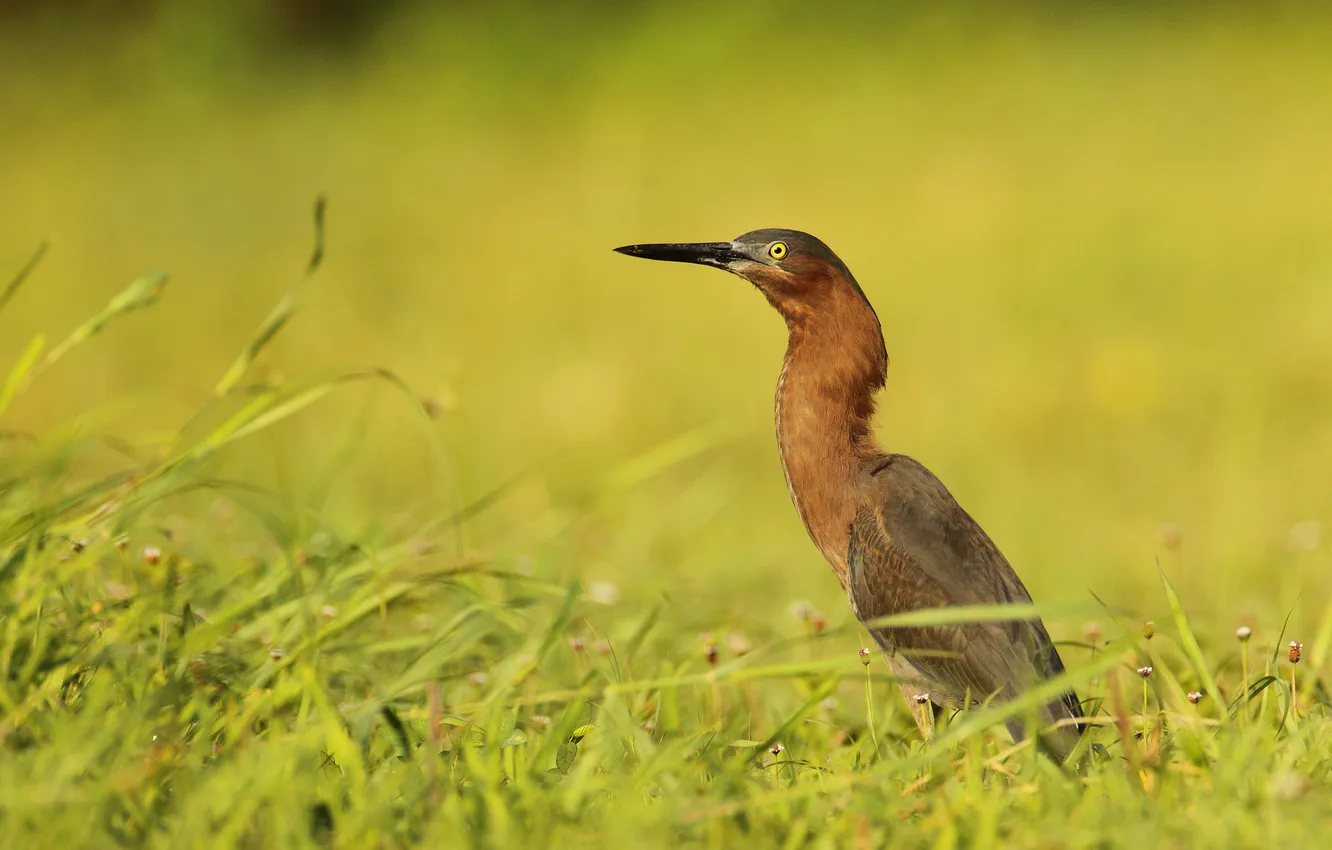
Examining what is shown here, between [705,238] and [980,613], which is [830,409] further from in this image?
[705,238]

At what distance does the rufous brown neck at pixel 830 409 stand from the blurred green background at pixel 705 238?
0.45 meters

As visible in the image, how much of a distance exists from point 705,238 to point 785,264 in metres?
5.08

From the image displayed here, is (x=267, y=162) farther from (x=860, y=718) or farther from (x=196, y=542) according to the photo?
(x=860, y=718)

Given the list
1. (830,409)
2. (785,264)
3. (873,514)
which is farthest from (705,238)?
(873,514)

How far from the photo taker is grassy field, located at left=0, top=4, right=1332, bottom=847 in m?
2.45

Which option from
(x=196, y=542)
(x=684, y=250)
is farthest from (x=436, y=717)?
(x=196, y=542)

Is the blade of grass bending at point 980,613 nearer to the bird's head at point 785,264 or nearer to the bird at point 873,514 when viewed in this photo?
the bird at point 873,514

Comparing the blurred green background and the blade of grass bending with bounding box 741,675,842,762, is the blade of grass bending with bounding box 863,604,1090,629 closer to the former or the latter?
the blade of grass bending with bounding box 741,675,842,762

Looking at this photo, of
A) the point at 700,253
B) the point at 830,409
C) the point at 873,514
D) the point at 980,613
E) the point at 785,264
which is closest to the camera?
the point at 980,613

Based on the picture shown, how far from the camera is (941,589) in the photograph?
327 cm

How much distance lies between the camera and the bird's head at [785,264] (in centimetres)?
368

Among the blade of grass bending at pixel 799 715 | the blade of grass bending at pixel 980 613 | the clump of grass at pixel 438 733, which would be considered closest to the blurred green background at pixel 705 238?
the clump of grass at pixel 438 733

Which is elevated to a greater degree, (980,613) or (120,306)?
(120,306)

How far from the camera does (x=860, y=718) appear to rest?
3576 mm
